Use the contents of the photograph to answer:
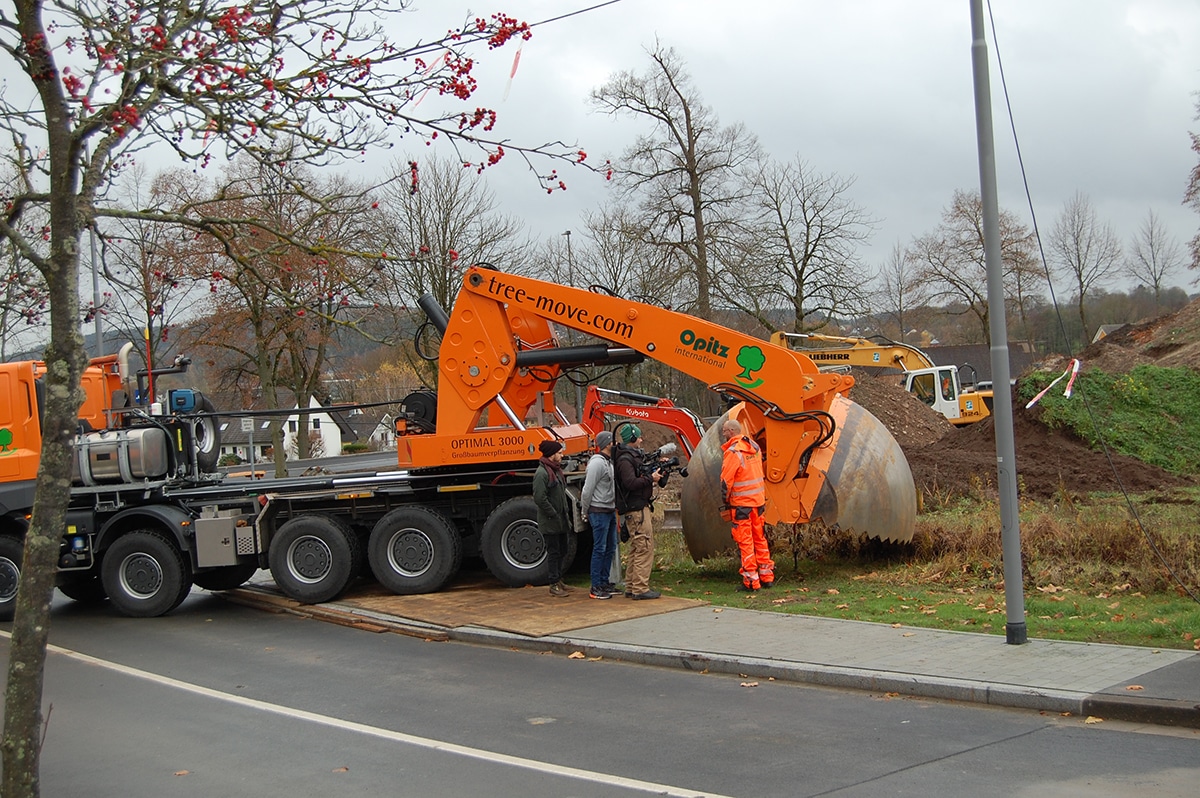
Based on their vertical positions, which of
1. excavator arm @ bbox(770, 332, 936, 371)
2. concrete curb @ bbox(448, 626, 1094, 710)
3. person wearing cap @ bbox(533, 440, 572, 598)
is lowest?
concrete curb @ bbox(448, 626, 1094, 710)

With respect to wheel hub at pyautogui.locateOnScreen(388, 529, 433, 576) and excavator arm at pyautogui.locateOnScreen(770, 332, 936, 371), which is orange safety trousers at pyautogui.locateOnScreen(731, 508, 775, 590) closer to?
wheel hub at pyautogui.locateOnScreen(388, 529, 433, 576)

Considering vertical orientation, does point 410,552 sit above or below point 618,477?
below

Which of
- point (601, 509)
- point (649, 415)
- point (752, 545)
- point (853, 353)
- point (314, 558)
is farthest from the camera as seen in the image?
point (853, 353)

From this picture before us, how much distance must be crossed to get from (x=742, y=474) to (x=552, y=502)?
2129 millimetres

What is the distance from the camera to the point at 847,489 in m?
12.4

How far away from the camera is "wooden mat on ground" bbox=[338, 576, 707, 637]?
36.9 ft

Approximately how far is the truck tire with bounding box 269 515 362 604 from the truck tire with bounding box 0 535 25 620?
10.3 feet

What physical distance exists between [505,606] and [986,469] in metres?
10.7

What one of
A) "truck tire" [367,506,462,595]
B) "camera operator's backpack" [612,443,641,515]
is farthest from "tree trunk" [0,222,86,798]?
"truck tire" [367,506,462,595]

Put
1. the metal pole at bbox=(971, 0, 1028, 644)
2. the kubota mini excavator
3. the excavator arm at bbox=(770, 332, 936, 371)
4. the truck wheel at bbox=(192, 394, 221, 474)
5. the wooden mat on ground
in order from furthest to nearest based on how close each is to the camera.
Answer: the excavator arm at bbox=(770, 332, 936, 371) < the kubota mini excavator < the truck wheel at bbox=(192, 394, 221, 474) < the wooden mat on ground < the metal pole at bbox=(971, 0, 1028, 644)

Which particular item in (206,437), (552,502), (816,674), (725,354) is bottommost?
(816,674)

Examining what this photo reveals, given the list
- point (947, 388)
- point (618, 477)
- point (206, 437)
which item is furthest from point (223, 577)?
point (947, 388)

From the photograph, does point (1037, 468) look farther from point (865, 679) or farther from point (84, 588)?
point (84, 588)

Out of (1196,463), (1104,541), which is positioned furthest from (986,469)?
(1104,541)
